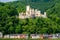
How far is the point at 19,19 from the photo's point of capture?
155 feet

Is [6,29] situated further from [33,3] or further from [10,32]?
[33,3]

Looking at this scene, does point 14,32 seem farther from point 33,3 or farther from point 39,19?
point 33,3

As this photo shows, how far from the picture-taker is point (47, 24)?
44.4 metres

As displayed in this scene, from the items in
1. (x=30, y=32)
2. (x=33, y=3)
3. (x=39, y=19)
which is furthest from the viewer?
(x=33, y=3)

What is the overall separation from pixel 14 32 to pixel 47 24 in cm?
412

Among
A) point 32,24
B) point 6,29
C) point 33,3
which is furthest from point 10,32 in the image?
point 33,3

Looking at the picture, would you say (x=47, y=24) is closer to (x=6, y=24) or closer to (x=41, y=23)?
(x=41, y=23)

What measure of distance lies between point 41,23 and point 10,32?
4.09 meters

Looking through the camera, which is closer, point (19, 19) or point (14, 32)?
point (14, 32)

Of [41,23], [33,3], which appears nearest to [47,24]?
[41,23]

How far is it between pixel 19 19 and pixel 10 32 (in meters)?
5.45

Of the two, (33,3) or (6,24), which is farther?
(33,3)

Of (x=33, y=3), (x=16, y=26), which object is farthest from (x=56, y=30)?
(x=33, y=3)

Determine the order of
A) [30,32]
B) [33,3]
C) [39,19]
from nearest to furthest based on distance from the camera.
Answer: [30,32] → [39,19] → [33,3]
